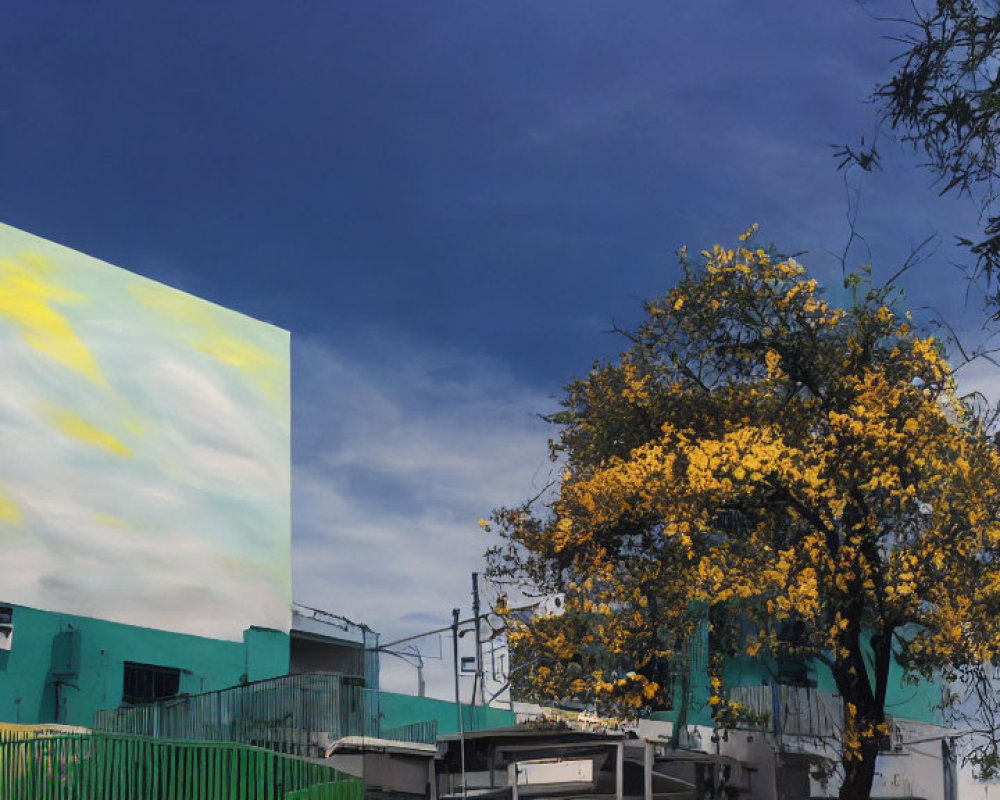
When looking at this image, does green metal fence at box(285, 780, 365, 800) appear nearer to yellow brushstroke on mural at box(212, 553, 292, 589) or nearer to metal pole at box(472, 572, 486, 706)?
metal pole at box(472, 572, 486, 706)

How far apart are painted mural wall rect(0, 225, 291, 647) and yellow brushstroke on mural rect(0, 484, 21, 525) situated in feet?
0.11

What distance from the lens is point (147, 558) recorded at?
122 ft

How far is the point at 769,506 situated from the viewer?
2427 cm

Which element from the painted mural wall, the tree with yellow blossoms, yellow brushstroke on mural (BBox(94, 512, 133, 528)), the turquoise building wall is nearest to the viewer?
the tree with yellow blossoms

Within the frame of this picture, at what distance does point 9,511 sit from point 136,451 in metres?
4.65

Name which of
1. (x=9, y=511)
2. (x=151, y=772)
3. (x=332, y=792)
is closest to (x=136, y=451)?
(x=9, y=511)

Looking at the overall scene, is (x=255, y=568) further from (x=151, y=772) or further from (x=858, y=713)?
(x=858, y=713)

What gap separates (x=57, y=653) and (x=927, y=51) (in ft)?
81.6

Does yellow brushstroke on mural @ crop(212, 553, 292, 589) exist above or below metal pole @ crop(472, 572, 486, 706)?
above

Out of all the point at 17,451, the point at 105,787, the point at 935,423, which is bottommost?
the point at 105,787

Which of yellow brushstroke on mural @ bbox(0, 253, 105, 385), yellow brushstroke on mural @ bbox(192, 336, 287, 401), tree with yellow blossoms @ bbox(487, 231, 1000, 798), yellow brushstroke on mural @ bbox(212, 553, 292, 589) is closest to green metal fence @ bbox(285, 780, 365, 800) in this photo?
tree with yellow blossoms @ bbox(487, 231, 1000, 798)

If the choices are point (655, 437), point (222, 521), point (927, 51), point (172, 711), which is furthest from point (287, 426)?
point (927, 51)

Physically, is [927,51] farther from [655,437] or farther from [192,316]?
[192,316]

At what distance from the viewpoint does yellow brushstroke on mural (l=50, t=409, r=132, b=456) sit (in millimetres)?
35531
